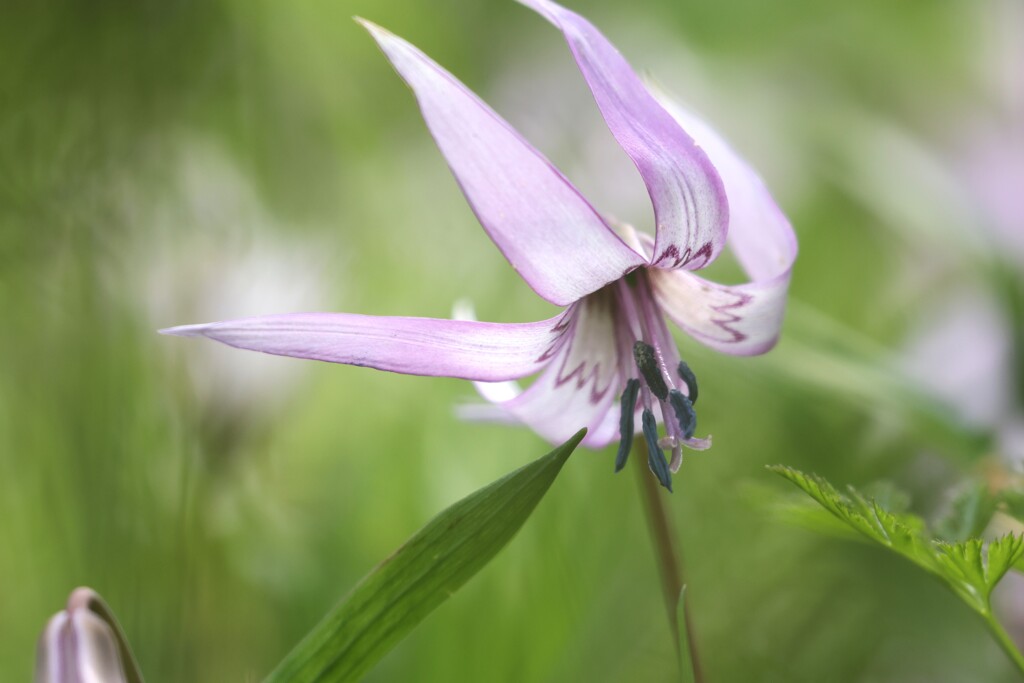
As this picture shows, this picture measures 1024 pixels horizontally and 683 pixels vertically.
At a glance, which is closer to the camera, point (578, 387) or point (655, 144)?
point (655, 144)

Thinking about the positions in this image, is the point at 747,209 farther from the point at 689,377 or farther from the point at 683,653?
the point at 683,653

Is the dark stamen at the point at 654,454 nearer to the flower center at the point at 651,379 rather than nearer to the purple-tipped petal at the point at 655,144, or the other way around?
the flower center at the point at 651,379

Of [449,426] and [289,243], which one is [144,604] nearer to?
[449,426]

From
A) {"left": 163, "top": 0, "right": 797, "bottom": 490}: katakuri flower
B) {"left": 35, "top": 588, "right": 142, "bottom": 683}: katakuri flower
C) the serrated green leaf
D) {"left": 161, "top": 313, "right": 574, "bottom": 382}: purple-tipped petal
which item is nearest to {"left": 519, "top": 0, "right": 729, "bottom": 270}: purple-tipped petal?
{"left": 163, "top": 0, "right": 797, "bottom": 490}: katakuri flower

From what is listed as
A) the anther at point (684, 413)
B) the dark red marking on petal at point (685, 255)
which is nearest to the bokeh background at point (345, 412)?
the anther at point (684, 413)

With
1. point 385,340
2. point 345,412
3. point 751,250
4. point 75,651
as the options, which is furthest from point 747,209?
point 345,412

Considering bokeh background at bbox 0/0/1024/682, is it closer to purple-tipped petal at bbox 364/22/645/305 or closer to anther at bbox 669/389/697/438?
anther at bbox 669/389/697/438
